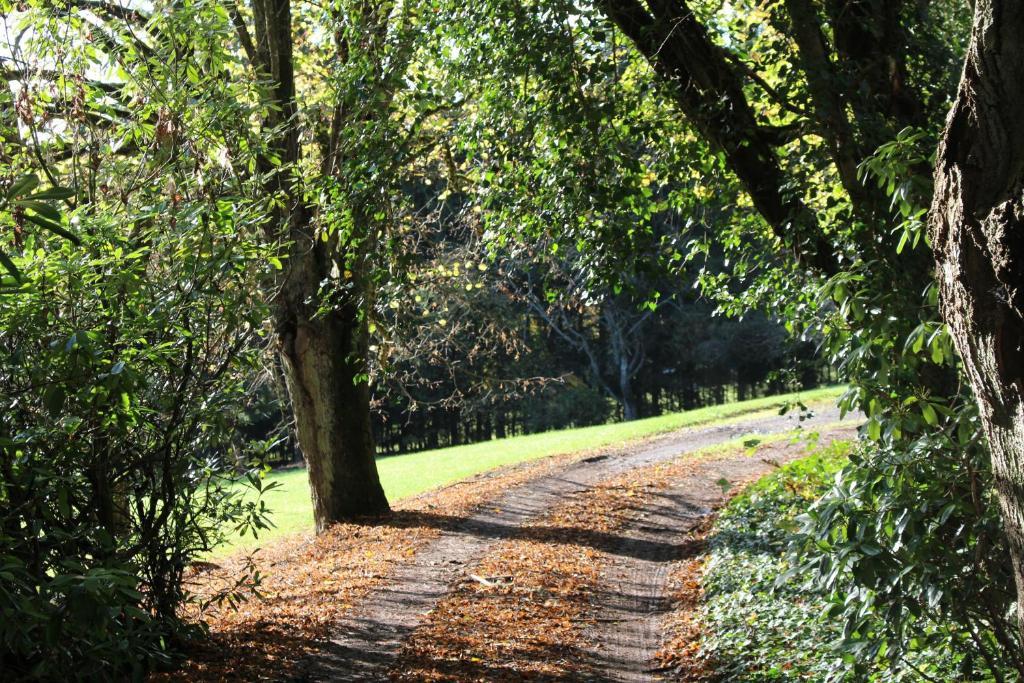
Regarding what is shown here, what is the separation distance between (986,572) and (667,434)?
63.2 feet

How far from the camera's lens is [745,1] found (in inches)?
322

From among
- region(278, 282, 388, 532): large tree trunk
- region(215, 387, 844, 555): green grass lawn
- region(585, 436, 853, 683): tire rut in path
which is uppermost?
region(278, 282, 388, 532): large tree trunk

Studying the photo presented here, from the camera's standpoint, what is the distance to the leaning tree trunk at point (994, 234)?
3090mm

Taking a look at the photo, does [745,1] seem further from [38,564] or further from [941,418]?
[38,564]

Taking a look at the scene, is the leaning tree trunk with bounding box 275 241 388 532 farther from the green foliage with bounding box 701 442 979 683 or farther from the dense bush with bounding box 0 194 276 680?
the dense bush with bounding box 0 194 276 680

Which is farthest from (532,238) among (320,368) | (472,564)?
(320,368)

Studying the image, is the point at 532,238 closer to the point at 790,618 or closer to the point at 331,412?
the point at 790,618

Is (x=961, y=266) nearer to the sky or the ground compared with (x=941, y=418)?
nearer to the sky

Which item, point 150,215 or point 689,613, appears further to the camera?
point 689,613

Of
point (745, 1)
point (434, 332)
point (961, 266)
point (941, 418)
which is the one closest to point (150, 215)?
point (961, 266)

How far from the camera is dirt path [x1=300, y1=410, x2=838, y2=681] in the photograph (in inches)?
301

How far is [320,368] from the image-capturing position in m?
12.9

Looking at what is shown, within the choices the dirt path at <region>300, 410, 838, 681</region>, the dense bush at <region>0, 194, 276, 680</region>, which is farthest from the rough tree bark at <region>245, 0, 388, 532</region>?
the dense bush at <region>0, 194, 276, 680</region>

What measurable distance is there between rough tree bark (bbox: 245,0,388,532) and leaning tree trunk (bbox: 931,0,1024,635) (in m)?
9.40
